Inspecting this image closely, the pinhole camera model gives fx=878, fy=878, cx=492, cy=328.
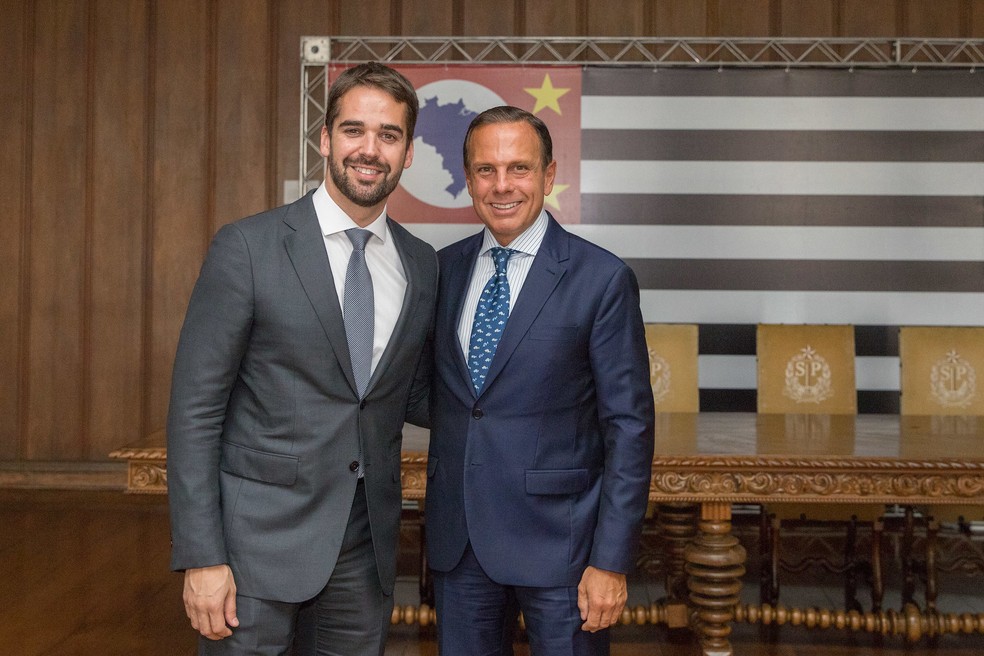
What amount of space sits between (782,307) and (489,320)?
3.42 meters

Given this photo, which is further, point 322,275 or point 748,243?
point 748,243

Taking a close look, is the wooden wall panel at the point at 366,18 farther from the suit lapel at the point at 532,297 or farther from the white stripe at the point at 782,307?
the suit lapel at the point at 532,297

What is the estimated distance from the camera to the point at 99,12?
5027 millimetres

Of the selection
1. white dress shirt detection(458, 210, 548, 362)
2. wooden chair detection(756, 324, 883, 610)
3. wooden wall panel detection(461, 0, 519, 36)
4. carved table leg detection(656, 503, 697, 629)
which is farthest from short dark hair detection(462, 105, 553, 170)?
wooden wall panel detection(461, 0, 519, 36)

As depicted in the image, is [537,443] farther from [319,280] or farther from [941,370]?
[941,370]

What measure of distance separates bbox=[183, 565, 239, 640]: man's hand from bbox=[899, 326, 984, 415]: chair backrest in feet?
11.0

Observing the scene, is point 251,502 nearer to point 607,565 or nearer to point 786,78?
point 607,565

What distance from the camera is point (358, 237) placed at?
158 cm

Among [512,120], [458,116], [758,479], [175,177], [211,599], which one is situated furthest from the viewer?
[175,177]

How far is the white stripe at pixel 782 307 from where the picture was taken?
466 cm

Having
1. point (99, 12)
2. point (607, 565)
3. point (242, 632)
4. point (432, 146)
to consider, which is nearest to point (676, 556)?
point (607, 565)

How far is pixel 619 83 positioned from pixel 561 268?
10.8 feet

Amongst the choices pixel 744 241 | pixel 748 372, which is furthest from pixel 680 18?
pixel 748 372

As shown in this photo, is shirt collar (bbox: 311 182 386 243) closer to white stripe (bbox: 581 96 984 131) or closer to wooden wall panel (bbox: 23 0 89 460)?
white stripe (bbox: 581 96 984 131)
